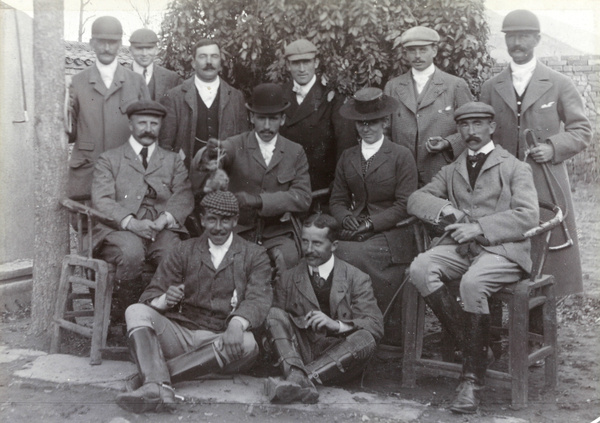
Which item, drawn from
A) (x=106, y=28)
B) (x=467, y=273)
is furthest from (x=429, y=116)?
(x=106, y=28)

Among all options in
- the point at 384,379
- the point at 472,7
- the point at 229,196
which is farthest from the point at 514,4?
the point at 384,379

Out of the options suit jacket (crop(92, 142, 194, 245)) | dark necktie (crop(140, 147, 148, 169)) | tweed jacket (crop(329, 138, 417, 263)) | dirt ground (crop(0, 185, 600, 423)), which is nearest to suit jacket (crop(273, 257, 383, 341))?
dirt ground (crop(0, 185, 600, 423))

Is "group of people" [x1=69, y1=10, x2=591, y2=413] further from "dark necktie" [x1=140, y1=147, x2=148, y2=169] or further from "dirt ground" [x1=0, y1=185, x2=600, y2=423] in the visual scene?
"dirt ground" [x1=0, y1=185, x2=600, y2=423]

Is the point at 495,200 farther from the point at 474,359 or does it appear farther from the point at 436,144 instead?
the point at 474,359

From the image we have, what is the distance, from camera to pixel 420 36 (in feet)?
17.7

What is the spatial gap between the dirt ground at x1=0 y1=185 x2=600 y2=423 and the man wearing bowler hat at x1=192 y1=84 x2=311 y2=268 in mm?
1208

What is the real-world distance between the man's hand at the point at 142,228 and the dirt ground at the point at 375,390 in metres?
1.05

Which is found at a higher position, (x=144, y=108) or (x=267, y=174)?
(x=144, y=108)

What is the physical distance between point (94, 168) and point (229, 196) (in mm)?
1331

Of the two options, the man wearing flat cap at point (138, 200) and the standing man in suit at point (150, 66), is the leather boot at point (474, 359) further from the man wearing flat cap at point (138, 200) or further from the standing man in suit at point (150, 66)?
the standing man in suit at point (150, 66)

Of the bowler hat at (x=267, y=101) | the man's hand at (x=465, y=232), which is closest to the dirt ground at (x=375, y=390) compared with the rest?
the man's hand at (x=465, y=232)

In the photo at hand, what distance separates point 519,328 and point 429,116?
187 cm

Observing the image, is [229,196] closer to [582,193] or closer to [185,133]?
[185,133]

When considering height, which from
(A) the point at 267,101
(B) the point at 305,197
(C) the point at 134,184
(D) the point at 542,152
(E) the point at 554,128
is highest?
(A) the point at 267,101
